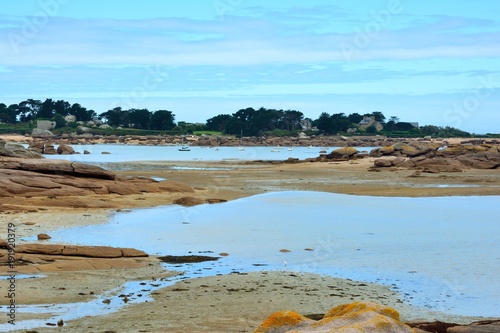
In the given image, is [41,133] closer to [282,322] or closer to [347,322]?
[282,322]

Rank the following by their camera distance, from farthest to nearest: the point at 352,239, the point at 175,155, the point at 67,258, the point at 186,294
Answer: the point at 175,155 → the point at 352,239 → the point at 67,258 → the point at 186,294

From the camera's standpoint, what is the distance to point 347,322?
7.16 meters

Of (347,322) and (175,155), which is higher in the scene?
(347,322)

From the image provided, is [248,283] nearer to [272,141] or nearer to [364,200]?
[364,200]

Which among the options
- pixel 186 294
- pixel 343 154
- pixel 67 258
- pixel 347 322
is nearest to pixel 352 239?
pixel 67 258

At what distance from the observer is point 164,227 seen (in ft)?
84.8

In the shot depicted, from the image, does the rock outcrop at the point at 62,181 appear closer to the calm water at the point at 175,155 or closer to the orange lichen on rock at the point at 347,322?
the orange lichen on rock at the point at 347,322

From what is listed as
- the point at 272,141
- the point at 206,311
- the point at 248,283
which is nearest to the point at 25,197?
the point at 248,283

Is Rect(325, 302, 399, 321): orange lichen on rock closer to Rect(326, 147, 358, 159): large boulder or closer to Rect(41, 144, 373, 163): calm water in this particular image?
Rect(326, 147, 358, 159): large boulder

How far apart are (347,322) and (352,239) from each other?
16.5 meters

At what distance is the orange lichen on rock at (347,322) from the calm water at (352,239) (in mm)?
6310

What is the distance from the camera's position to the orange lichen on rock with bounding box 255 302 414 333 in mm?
6805

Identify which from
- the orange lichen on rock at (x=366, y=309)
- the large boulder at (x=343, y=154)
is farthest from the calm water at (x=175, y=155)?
the orange lichen on rock at (x=366, y=309)

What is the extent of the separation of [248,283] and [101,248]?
182 inches
